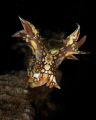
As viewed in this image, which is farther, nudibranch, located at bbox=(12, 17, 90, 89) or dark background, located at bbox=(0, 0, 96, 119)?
dark background, located at bbox=(0, 0, 96, 119)

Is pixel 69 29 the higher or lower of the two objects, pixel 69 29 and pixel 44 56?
the higher

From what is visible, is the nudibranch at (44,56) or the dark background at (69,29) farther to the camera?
the dark background at (69,29)

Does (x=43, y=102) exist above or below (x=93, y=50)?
below

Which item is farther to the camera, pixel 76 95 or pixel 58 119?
pixel 76 95

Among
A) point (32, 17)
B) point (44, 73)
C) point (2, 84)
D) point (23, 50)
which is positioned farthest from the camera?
point (23, 50)

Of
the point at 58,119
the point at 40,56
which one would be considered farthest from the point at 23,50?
the point at 58,119

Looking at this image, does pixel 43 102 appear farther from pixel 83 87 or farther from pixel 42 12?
pixel 42 12

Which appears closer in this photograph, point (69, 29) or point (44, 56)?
point (44, 56)

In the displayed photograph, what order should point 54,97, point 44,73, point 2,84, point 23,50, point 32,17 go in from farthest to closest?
point 23,50
point 32,17
point 54,97
point 2,84
point 44,73
